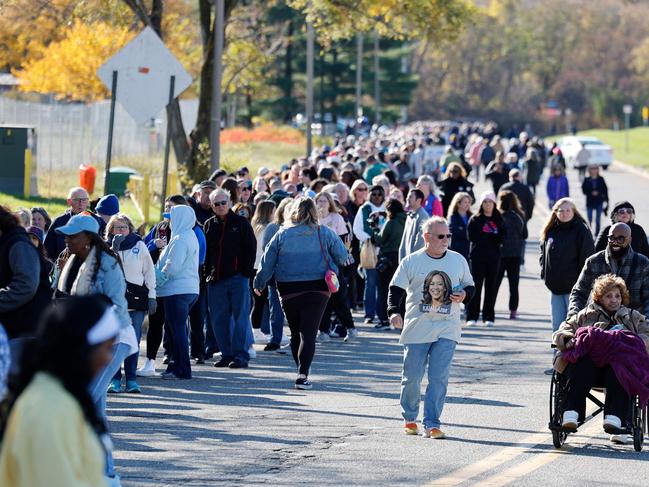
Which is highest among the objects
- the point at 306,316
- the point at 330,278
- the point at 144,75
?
the point at 144,75

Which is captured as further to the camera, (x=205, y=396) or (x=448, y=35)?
(x=448, y=35)

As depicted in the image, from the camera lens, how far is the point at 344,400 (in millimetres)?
12914

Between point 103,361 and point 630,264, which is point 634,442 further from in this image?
point 103,361

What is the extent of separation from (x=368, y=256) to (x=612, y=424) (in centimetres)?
833

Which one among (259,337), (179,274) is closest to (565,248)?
(179,274)

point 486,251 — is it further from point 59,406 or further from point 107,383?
point 59,406

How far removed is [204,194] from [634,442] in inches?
254

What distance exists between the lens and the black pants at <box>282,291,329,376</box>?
13273mm

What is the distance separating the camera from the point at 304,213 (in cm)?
1329

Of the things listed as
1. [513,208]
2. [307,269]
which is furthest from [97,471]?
[513,208]

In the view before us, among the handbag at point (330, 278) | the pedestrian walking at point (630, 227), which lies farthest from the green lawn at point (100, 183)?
the pedestrian walking at point (630, 227)

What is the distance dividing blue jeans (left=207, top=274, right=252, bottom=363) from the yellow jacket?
32.8ft

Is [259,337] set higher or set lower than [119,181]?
lower

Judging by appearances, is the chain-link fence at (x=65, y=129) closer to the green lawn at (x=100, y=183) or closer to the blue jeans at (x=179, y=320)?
the green lawn at (x=100, y=183)
